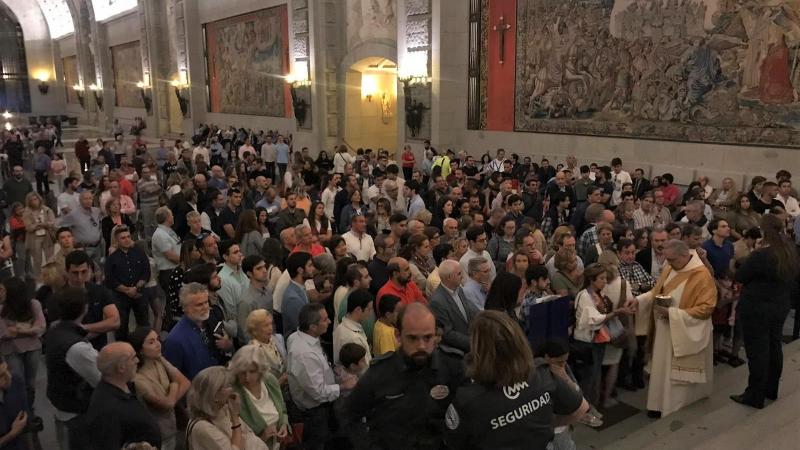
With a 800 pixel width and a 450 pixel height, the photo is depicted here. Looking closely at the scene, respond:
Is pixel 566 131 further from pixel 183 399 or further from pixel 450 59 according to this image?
pixel 183 399

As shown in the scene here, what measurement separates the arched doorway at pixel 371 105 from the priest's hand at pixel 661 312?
588 inches

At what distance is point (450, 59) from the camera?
14766 mm

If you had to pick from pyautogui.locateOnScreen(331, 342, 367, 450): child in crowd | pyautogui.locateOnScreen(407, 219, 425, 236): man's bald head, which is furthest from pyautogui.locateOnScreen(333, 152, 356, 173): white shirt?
pyautogui.locateOnScreen(331, 342, 367, 450): child in crowd

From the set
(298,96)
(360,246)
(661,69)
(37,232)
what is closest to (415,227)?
(360,246)

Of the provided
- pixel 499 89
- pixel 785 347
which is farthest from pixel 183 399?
pixel 499 89

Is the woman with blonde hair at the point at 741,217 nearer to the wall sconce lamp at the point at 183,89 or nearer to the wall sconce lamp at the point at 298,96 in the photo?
the wall sconce lamp at the point at 298,96

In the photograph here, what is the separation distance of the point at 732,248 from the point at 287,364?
4.51 meters

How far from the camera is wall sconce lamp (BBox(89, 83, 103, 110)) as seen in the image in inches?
1476

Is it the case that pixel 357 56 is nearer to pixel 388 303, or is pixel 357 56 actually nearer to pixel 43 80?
pixel 388 303

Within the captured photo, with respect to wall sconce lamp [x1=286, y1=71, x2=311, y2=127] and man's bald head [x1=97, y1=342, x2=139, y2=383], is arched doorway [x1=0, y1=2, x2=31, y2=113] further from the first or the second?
man's bald head [x1=97, y1=342, x2=139, y2=383]

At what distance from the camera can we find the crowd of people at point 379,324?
8.66 feet

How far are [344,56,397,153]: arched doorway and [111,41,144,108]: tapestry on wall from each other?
17763 millimetres

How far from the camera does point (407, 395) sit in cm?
262

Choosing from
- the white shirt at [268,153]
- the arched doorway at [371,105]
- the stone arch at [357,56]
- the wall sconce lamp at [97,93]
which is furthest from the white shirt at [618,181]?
the wall sconce lamp at [97,93]
